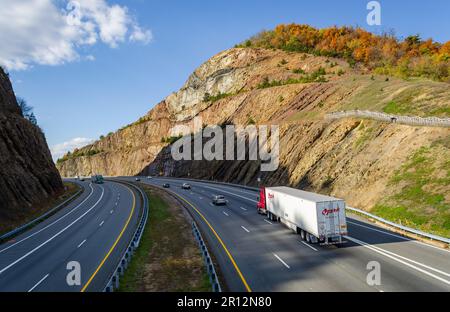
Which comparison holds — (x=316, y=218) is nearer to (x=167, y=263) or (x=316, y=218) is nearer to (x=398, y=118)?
(x=167, y=263)

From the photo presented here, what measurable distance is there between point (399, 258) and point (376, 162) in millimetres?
20081

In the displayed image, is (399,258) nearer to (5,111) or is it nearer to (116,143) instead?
(5,111)

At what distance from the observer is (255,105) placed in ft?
284

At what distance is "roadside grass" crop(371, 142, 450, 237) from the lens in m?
26.2

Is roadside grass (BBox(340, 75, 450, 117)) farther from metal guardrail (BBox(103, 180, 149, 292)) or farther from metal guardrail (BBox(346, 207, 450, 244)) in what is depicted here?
metal guardrail (BBox(103, 180, 149, 292))

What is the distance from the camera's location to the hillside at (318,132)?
32.3 m

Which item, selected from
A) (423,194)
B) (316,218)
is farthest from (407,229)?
→ (316,218)

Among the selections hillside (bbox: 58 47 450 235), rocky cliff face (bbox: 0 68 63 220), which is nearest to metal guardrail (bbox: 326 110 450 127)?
hillside (bbox: 58 47 450 235)

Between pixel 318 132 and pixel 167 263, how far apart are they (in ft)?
125

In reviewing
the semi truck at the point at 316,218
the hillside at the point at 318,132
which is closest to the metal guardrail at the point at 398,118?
the hillside at the point at 318,132

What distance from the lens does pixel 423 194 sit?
29422 mm

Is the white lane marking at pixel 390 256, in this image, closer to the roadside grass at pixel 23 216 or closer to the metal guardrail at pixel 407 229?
the metal guardrail at pixel 407 229

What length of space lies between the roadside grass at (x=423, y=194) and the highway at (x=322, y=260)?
8.20 ft
